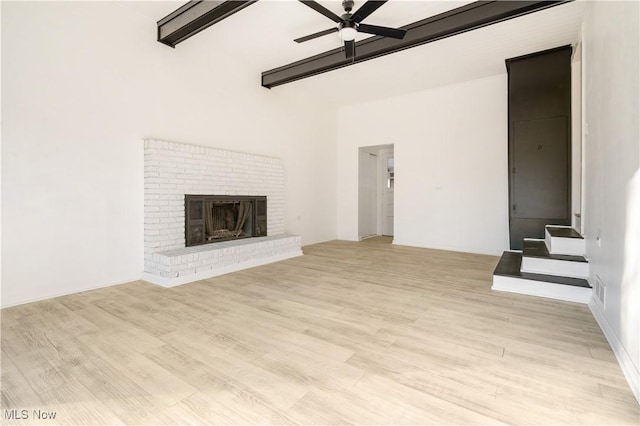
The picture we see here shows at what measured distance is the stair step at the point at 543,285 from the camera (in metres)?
2.89

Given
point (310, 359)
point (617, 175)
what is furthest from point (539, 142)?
point (310, 359)

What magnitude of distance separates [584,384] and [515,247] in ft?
11.6

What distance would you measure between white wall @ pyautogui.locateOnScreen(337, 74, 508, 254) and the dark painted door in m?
0.76

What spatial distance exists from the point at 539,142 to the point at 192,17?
4939 mm

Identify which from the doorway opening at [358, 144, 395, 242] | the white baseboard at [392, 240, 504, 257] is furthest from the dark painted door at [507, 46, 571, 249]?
the doorway opening at [358, 144, 395, 242]

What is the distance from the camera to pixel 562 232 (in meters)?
3.81

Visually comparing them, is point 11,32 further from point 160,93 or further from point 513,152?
point 513,152

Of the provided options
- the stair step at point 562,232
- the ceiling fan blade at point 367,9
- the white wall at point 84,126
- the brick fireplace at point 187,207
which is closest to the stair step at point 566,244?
the stair step at point 562,232

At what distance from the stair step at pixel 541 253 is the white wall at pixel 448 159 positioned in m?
1.30

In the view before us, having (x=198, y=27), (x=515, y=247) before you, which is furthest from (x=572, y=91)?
(x=198, y=27)

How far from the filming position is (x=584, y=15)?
3.51 m

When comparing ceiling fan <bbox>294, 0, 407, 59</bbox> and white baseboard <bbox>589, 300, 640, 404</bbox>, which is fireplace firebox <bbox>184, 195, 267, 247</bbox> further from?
white baseboard <bbox>589, 300, 640, 404</bbox>

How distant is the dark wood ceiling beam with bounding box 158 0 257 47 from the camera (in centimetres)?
313

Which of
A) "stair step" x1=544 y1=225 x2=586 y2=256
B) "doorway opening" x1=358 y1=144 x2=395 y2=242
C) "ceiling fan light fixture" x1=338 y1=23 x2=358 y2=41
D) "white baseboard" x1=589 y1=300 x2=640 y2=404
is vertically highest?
"ceiling fan light fixture" x1=338 y1=23 x2=358 y2=41
